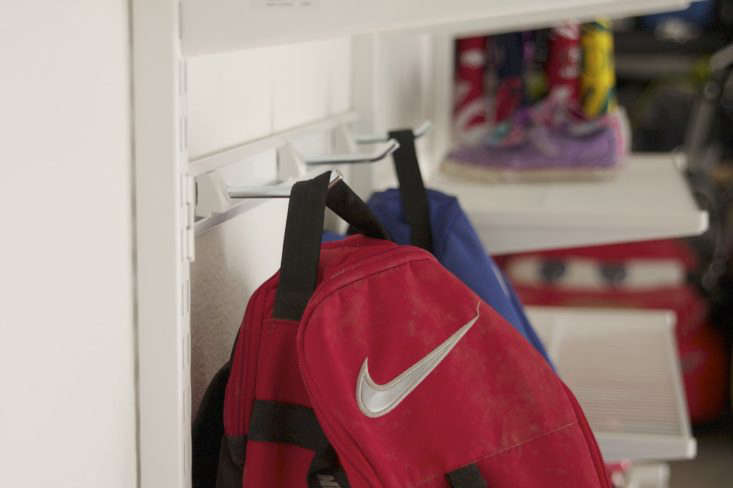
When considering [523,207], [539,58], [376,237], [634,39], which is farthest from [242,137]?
[634,39]

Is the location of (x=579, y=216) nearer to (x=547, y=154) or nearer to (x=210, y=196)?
(x=547, y=154)

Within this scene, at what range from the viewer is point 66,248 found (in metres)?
0.60

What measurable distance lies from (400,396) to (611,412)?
65cm

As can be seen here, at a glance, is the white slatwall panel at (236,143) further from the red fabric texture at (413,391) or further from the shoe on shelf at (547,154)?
the shoe on shelf at (547,154)

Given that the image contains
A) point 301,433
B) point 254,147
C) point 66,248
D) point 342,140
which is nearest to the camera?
point 66,248

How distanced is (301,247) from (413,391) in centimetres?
13

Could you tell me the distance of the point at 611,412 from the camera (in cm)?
126

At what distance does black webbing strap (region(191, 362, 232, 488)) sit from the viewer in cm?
79

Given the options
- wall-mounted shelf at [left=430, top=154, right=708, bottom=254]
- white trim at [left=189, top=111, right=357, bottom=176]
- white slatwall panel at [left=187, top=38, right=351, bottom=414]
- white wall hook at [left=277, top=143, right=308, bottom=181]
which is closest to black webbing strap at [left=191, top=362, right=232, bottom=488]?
white slatwall panel at [left=187, top=38, right=351, bottom=414]

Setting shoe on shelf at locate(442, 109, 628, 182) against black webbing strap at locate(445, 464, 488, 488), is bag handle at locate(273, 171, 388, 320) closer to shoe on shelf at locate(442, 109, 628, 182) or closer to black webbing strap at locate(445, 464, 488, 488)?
black webbing strap at locate(445, 464, 488, 488)

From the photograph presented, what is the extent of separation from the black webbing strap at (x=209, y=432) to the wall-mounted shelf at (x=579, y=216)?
2.11ft

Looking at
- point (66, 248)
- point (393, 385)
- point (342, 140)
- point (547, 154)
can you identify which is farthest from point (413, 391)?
point (547, 154)

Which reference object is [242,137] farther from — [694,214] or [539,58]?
[539,58]

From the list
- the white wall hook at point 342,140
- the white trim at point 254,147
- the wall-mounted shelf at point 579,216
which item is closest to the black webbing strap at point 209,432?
the white trim at point 254,147
